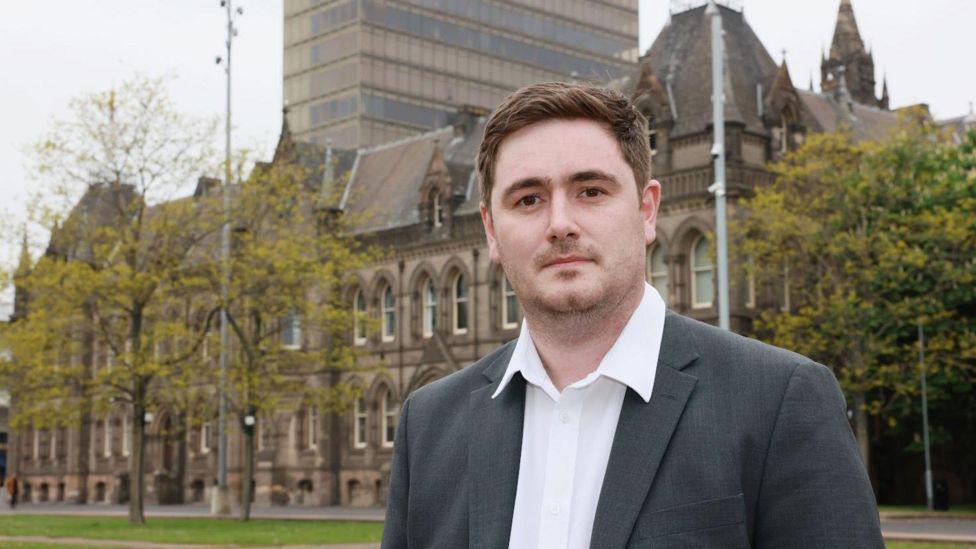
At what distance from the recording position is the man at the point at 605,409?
253 cm

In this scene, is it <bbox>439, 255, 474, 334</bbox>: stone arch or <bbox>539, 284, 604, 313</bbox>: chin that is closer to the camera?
<bbox>539, 284, 604, 313</bbox>: chin

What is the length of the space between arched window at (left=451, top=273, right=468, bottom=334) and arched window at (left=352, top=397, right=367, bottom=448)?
17.7ft

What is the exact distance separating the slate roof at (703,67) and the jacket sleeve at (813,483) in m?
41.0

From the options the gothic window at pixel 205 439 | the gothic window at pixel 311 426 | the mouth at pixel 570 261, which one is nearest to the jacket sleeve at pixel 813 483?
the mouth at pixel 570 261

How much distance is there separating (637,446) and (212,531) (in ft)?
90.1

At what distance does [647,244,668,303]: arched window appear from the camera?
43.8 metres

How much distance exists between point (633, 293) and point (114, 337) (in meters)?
34.9

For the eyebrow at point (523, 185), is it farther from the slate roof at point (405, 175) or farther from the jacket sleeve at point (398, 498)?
the slate roof at point (405, 175)

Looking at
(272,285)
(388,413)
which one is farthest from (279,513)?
(272,285)

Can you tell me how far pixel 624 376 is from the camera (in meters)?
2.71

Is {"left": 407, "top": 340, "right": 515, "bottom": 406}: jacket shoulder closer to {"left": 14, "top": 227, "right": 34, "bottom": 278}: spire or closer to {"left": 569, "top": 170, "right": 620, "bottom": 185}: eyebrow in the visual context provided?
{"left": 569, "top": 170, "right": 620, "bottom": 185}: eyebrow

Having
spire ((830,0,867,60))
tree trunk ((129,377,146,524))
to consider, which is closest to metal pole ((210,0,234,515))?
tree trunk ((129,377,146,524))

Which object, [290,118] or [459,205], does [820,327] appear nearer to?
[459,205]

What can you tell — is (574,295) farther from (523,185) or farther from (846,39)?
(846,39)
